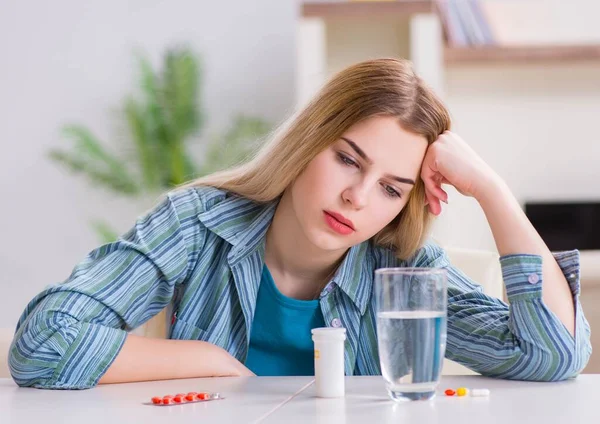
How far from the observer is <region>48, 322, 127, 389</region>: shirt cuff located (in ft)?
4.39

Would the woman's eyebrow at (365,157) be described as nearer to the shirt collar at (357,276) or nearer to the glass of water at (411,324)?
the shirt collar at (357,276)

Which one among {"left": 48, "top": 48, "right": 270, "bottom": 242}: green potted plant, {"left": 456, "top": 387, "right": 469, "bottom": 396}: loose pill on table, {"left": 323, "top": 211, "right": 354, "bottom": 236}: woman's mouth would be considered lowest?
{"left": 456, "top": 387, "right": 469, "bottom": 396}: loose pill on table

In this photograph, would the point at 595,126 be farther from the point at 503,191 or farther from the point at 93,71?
the point at 503,191

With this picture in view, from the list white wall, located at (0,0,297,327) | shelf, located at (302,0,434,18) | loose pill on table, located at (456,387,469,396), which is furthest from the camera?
white wall, located at (0,0,297,327)

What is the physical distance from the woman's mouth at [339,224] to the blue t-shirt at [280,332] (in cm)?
25

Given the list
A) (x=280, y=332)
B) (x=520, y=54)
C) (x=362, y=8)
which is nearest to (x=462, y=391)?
(x=280, y=332)

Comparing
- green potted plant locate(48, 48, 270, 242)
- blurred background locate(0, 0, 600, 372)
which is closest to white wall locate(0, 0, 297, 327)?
blurred background locate(0, 0, 600, 372)

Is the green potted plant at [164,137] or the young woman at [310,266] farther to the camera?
the green potted plant at [164,137]

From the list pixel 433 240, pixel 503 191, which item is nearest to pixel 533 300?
pixel 503 191

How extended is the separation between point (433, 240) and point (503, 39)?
126 inches

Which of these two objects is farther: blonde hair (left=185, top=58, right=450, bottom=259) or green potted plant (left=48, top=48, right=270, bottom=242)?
green potted plant (left=48, top=48, right=270, bottom=242)

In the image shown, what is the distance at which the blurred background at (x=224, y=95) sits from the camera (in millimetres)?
4375

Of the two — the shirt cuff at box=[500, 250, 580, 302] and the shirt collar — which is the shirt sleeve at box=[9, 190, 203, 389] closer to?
the shirt collar

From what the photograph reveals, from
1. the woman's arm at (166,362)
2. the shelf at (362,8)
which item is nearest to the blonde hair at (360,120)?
the woman's arm at (166,362)
